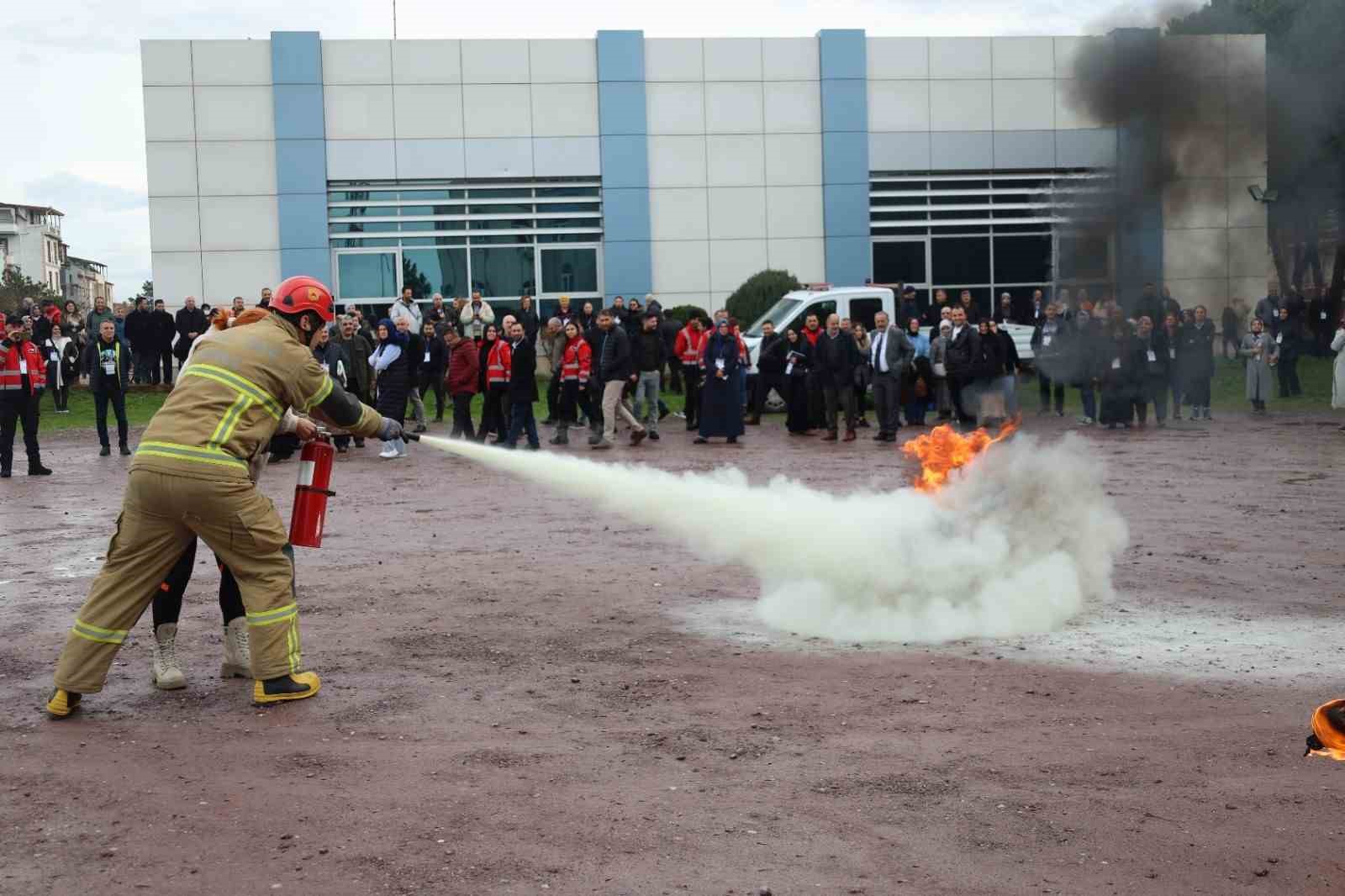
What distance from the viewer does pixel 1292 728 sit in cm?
591

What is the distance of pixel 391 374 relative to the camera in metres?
Result: 18.6

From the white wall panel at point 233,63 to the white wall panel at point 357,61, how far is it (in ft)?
4.61

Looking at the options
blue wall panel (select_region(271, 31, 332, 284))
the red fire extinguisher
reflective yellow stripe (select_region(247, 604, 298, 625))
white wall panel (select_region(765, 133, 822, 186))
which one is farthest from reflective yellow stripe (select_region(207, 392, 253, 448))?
white wall panel (select_region(765, 133, 822, 186))

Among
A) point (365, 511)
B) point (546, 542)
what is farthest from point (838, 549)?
point (365, 511)

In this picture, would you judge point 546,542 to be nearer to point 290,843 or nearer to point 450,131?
point 290,843

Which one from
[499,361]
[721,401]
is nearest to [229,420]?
[499,361]

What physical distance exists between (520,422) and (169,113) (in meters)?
17.7

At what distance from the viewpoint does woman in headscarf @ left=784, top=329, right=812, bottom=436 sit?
21281 millimetres

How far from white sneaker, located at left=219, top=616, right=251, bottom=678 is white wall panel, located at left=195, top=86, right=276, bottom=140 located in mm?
27233

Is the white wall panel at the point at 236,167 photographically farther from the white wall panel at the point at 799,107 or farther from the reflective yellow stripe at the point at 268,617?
the reflective yellow stripe at the point at 268,617

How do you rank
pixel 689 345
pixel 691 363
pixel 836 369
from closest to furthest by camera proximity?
pixel 836 369 → pixel 691 363 → pixel 689 345

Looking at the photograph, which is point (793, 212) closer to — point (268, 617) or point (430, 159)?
point (430, 159)

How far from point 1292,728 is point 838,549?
2.90 meters

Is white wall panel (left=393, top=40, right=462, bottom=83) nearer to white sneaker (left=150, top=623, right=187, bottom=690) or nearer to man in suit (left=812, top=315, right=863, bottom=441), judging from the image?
man in suit (left=812, top=315, right=863, bottom=441)
